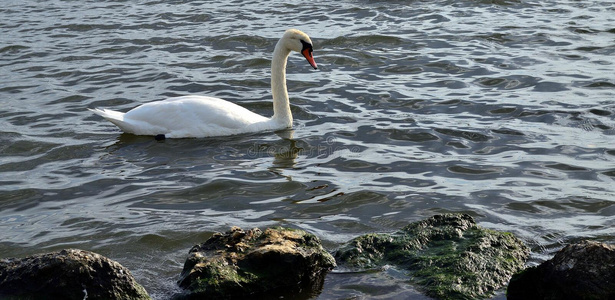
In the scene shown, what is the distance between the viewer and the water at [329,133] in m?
6.38

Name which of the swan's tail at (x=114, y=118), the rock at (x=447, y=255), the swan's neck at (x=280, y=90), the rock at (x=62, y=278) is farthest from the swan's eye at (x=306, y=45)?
the rock at (x=62, y=278)

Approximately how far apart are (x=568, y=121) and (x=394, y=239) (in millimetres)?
4286

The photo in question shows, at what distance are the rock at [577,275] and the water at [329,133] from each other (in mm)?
791

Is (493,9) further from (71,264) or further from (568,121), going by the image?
(71,264)

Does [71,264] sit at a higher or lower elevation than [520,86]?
higher

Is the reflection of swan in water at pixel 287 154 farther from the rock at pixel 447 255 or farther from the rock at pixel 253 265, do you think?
the rock at pixel 253 265

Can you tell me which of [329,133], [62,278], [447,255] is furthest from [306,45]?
[62,278]

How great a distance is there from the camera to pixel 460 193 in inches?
274

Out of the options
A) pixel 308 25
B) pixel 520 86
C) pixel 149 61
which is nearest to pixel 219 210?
pixel 520 86

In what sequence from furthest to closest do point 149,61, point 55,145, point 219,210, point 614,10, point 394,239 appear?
point 614,10 < point 149,61 < point 55,145 < point 219,210 < point 394,239

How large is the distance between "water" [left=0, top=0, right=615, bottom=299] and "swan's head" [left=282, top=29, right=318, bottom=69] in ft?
2.51

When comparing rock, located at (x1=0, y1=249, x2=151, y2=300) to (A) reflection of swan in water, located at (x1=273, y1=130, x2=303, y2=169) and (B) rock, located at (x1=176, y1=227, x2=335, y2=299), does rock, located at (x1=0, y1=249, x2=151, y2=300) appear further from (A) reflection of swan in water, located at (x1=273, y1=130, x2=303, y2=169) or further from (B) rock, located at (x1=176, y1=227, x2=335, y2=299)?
(A) reflection of swan in water, located at (x1=273, y1=130, x2=303, y2=169)

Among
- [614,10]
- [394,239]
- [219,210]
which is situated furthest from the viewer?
[614,10]

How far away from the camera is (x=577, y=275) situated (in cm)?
433
